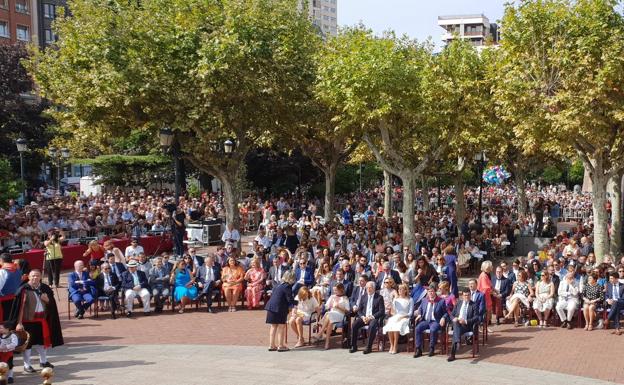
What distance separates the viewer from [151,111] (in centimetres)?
2277

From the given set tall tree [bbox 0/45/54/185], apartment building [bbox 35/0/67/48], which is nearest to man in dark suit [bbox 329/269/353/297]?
tall tree [bbox 0/45/54/185]

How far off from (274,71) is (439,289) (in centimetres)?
1163

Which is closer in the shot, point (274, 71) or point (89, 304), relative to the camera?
point (89, 304)

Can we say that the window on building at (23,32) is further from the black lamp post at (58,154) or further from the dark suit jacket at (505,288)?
the dark suit jacket at (505,288)

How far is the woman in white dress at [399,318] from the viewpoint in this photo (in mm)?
13219

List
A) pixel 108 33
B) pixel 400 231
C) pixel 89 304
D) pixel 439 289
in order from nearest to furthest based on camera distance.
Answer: pixel 439 289, pixel 89 304, pixel 108 33, pixel 400 231

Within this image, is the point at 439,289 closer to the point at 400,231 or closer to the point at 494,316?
the point at 494,316

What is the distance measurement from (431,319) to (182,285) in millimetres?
6867

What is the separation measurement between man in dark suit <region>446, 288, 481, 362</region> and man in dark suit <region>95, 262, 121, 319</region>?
8.12 meters

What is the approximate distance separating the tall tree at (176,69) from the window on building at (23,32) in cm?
4651

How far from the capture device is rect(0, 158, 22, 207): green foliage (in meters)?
25.7

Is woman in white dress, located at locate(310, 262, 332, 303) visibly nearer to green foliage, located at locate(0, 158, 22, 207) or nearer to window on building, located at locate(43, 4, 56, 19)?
green foliage, located at locate(0, 158, 22, 207)

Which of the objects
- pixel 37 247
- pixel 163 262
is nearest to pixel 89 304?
pixel 163 262

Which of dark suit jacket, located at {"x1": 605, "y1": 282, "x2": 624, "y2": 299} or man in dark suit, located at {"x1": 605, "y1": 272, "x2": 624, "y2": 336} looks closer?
man in dark suit, located at {"x1": 605, "y1": 272, "x2": 624, "y2": 336}
